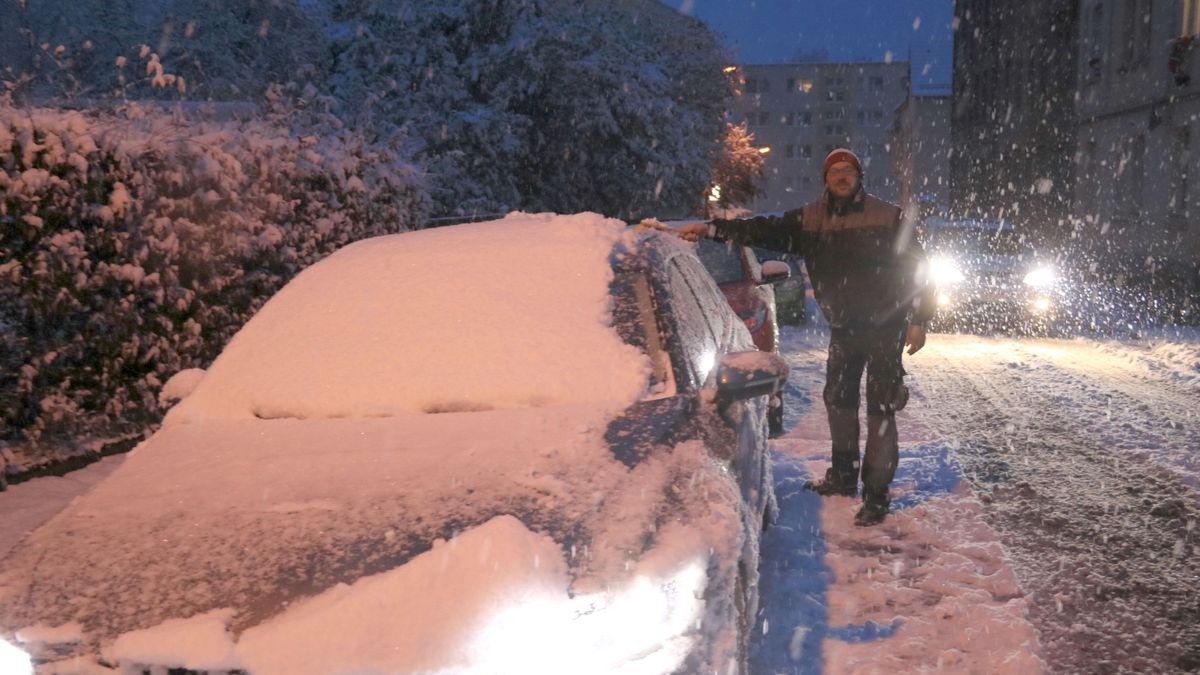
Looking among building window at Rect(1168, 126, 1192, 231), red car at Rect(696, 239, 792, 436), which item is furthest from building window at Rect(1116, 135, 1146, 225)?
red car at Rect(696, 239, 792, 436)

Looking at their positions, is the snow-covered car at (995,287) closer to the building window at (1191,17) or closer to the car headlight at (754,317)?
the car headlight at (754,317)

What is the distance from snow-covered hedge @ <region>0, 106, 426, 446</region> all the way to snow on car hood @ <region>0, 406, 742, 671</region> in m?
2.67

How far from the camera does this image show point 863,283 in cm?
524

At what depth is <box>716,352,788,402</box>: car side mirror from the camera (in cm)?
352

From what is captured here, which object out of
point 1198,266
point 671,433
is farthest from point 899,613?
point 1198,266

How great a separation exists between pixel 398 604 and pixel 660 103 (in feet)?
52.9

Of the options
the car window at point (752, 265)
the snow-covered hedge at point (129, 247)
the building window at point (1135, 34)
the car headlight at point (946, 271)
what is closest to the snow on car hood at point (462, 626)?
the snow-covered hedge at point (129, 247)

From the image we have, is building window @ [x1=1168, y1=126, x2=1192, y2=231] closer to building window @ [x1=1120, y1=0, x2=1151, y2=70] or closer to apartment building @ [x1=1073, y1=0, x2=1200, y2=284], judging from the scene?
apartment building @ [x1=1073, y1=0, x2=1200, y2=284]

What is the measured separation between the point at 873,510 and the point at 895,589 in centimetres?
97

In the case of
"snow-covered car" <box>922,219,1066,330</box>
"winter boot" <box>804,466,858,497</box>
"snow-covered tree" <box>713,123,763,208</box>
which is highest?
"snow-covered tree" <box>713,123,763,208</box>

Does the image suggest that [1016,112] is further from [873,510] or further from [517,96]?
[873,510]

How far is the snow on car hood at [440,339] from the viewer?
3.56 meters

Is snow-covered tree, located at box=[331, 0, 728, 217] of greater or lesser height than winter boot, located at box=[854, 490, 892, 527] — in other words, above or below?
above

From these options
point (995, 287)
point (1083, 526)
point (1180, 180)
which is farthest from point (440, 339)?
point (1180, 180)
